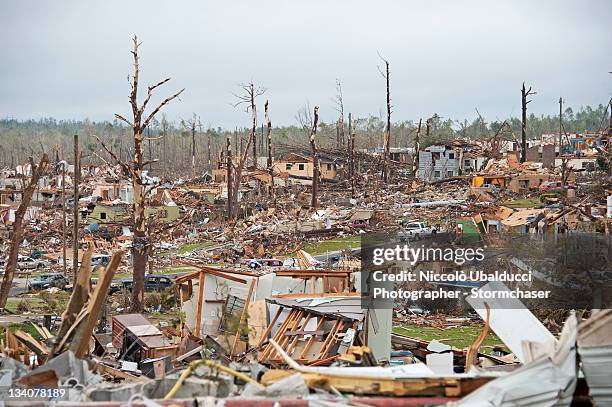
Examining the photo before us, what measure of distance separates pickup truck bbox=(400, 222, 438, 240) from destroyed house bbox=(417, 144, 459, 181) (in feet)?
55.3

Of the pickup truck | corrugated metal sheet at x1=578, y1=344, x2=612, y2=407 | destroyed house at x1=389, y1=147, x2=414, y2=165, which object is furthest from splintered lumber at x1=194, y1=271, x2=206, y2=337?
destroyed house at x1=389, y1=147, x2=414, y2=165

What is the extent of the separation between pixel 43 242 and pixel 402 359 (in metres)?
26.5

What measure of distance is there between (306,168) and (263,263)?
21127 millimetres

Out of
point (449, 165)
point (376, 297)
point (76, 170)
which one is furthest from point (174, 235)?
point (376, 297)

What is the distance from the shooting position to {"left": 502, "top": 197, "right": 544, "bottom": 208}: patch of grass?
29.7m

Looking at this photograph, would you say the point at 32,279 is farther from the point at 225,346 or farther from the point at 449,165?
the point at 449,165

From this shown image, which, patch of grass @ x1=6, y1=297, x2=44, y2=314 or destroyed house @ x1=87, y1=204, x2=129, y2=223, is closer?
patch of grass @ x1=6, y1=297, x2=44, y2=314

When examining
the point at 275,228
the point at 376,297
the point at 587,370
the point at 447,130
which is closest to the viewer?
the point at 587,370

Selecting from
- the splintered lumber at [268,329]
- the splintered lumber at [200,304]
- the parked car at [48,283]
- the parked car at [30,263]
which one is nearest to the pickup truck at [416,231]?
the splintered lumber at [200,304]

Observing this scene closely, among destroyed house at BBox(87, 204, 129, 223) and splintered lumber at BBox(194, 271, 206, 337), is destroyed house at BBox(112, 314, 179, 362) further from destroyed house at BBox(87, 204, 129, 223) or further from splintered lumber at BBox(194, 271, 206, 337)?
destroyed house at BBox(87, 204, 129, 223)

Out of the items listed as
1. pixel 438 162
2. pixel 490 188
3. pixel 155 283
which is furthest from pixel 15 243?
pixel 438 162

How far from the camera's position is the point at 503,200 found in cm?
3225

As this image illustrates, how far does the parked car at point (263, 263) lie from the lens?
2442cm

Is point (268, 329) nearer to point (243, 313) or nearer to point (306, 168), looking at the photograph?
point (243, 313)
